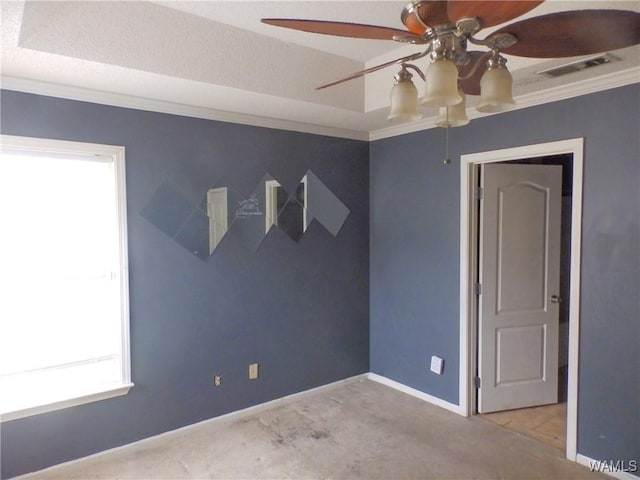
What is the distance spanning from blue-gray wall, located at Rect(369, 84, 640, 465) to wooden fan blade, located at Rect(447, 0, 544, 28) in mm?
1710

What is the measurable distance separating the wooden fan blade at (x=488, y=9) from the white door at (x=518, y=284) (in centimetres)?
214

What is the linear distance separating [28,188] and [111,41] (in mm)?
1031

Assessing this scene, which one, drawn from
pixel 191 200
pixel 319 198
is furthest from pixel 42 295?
pixel 319 198

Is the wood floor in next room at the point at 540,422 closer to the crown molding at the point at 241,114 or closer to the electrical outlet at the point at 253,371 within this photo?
the electrical outlet at the point at 253,371

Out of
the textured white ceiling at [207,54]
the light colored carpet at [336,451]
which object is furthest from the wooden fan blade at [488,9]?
the light colored carpet at [336,451]

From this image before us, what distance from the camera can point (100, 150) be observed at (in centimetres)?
260

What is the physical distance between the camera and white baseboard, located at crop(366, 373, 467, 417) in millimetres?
3322

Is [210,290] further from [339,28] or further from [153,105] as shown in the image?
[339,28]

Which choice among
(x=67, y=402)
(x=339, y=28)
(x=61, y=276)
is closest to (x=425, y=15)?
(x=339, y=28)

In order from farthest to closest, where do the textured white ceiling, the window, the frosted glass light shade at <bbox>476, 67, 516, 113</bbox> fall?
the window → the textured white ceiling → the frosted glass light shade at <bbox>476, 67, 516, 113</bbox>

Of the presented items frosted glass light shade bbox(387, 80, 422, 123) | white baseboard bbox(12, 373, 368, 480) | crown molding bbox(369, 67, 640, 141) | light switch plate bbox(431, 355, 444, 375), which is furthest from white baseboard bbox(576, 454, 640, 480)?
frosted glass light shade bbox(387, 80, 422, 123)

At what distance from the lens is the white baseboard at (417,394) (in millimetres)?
3322

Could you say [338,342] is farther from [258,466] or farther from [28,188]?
[28,188]

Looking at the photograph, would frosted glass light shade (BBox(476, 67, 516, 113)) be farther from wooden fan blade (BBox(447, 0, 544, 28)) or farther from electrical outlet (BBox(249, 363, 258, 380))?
electrical outlet (BBox(249, 363, 258, 380))
